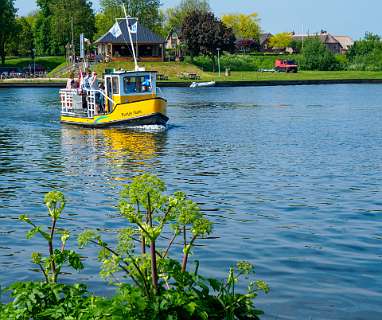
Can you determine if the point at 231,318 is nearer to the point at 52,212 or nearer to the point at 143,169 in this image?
the point at 52,212

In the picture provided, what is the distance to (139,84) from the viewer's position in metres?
42.3

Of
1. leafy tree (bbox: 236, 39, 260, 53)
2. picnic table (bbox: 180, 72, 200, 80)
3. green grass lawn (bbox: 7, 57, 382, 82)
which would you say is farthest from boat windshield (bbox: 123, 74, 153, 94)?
leafy tree (bbox: 236, 39, 260, 53)

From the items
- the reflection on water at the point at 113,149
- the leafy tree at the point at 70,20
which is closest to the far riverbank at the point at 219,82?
the leafy tree at the point at 70,20

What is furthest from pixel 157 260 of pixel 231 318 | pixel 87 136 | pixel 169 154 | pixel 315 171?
pixel 87 136

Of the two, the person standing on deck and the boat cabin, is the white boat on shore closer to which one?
the boat cabin

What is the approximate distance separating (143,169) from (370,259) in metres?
14.1

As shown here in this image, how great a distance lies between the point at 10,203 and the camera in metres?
20.3

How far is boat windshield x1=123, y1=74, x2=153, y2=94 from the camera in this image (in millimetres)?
42000

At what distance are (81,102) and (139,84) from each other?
497 cm

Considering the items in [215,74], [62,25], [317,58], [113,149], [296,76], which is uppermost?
[62,25]

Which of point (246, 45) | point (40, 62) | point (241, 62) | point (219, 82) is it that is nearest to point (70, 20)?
point (40, 62)

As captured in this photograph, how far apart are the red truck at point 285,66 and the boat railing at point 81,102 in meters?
80.9

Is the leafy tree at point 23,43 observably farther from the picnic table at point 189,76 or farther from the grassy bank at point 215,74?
the picnic table at point 189,76

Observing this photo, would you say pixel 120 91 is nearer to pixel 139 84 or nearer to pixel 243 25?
pixel 139 84
